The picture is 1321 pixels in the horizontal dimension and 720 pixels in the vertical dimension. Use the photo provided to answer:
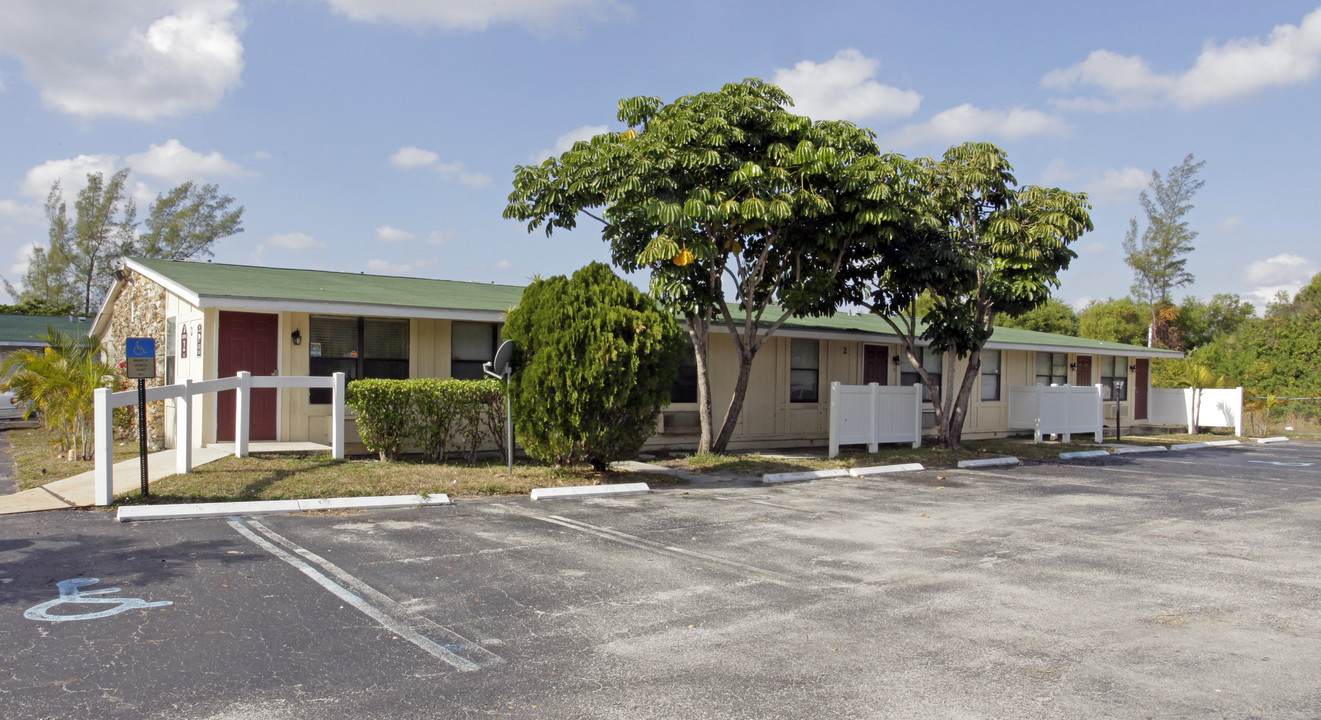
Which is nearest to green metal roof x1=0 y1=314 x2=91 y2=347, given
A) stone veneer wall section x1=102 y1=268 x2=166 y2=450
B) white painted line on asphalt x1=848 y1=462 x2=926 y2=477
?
Answer: stone veneer wall section x1=102 y1=268 x2=166 y2=450

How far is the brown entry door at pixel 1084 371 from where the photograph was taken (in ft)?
81.1

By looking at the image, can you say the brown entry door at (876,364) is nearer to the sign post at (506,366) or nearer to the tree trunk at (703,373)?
the tree trunk at (703,373)

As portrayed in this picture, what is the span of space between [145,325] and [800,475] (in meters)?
12.7

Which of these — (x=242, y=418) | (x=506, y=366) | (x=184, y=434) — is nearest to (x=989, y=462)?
(x=506, y=366)

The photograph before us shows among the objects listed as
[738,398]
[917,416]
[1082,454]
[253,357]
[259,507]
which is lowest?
[1082,454]

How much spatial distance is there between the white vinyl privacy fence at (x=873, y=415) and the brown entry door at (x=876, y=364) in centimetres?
186

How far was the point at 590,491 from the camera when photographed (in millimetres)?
10812

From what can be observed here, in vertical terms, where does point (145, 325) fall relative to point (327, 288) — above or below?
below

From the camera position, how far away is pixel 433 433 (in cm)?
1212

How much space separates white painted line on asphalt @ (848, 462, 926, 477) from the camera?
550 inches

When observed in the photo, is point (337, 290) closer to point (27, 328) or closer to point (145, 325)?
point (145, 325)

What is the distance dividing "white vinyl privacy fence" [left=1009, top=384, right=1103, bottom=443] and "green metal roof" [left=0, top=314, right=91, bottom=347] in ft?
94.4

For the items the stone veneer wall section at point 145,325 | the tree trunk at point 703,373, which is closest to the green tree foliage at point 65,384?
the stone veneer wall section at point 145,325

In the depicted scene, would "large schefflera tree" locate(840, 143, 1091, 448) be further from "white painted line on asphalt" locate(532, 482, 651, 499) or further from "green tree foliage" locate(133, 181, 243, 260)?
"green tree foliage" locate(133, 181, 243, 260)
